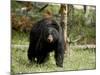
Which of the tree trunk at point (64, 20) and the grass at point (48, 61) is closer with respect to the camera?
the grass at point (48, 61)

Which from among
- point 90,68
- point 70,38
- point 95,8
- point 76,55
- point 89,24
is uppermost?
point 95,8

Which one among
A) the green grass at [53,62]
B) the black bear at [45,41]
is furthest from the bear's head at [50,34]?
the green grass at [53,62]

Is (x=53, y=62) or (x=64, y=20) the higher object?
(x=64, y=20)

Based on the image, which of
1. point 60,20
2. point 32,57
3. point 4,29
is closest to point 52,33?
point 60,20

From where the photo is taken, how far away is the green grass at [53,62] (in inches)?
79.6

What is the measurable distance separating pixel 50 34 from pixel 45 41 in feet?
0.28

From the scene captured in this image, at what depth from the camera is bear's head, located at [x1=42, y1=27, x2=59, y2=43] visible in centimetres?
214

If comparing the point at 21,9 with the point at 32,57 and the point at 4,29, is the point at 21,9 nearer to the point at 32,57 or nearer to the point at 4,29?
the point at 4,29

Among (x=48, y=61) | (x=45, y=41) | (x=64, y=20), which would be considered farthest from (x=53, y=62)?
(x=64, y=20)

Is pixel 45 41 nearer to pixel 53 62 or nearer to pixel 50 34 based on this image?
pixel 50 34

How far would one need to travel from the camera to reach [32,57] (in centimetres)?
208

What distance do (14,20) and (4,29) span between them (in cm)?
12

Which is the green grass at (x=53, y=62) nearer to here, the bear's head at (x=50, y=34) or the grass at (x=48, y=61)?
the grass at (x=48, y=61)

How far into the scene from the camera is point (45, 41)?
6.99ft
